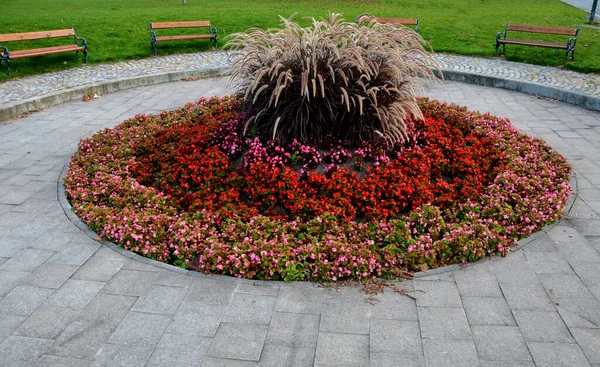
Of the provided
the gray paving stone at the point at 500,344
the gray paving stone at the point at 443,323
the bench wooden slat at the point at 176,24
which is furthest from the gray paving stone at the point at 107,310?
the bench wooden slat at the point at 176,24

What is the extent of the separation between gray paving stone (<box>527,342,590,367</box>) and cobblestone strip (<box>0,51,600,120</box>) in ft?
20.3

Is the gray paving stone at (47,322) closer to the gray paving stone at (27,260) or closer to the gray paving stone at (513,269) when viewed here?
the gray paving stone at (27,260)

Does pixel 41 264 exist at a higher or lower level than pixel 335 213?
lower

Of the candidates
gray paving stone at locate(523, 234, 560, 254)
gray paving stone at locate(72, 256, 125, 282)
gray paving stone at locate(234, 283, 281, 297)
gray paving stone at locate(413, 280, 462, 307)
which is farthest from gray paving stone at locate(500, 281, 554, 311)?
gray paving stone at locate(72, 256, 125, 282)

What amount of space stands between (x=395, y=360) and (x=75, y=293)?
2.44m

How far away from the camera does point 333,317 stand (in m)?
3.36

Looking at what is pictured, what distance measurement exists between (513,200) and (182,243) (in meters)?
3.21

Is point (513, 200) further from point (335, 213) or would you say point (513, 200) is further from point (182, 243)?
point (182, 243)

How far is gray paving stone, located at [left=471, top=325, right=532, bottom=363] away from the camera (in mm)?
2986

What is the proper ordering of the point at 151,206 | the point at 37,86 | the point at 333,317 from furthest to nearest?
1. the point at 37,86
2. the point at 151,206
3. the point at 333,317

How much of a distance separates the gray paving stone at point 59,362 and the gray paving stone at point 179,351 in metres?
0.42

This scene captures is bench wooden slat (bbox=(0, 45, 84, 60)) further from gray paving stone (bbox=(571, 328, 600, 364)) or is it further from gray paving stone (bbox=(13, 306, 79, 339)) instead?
gray paving stone (bbox=(571, 328, 600, 364))

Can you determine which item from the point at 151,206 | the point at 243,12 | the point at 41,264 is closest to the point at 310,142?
the point at 151,206

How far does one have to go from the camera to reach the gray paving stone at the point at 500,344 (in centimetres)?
299
